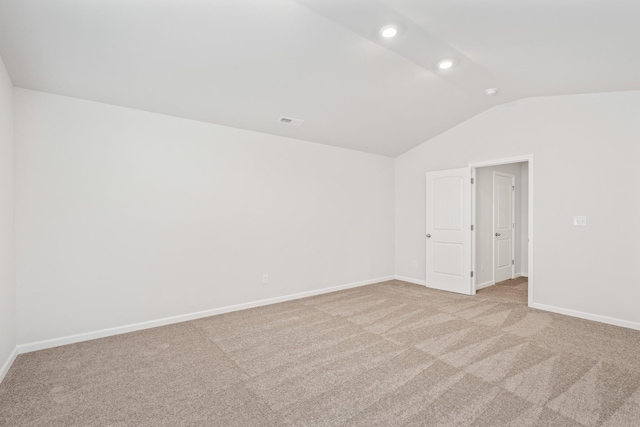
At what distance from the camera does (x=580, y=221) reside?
395 centimetres

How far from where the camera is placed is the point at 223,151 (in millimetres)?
4160

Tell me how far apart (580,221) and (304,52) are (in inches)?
154

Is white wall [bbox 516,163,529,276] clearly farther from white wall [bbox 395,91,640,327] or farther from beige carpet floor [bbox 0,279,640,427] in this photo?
beige carpet floor [bbox 0,279,640,427]

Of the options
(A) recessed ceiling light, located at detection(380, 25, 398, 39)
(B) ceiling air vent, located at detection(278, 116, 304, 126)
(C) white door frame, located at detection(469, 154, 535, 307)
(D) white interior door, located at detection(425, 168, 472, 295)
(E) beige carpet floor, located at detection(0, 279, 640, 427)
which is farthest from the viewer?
(D) white interior door, located at detection(425, 168, 472, 295)

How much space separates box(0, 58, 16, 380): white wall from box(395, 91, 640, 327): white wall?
570 cm

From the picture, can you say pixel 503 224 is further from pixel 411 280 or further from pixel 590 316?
pixel 590 316

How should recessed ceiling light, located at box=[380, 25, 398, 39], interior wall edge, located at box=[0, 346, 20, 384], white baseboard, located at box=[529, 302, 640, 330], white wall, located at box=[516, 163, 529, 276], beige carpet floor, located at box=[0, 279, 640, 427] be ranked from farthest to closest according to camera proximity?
white wall, located at box=[516, 163, 529, 276], white baseboard, located at box=[529, 302, 640, 330], recessed ceiling light, located at box=[380, 25, 398, 39], interior wall edge, located at box=[0, 346, 20, 384], beige carpet floor, located at box=[0, 279, 640, 427]

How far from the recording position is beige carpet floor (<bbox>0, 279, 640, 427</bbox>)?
203cm

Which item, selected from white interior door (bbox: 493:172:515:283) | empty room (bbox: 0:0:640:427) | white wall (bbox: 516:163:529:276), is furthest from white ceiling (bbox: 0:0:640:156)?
white wall (bbox: 516:163:529:276)

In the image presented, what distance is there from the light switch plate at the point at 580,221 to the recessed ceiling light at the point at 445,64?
101 inches

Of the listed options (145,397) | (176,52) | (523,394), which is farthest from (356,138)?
(145,397)

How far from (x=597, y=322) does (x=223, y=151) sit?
5.09 meters

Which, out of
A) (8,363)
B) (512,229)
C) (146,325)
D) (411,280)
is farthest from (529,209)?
(8,363)

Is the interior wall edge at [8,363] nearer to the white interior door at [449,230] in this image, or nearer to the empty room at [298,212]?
the empty room at [298,212]
